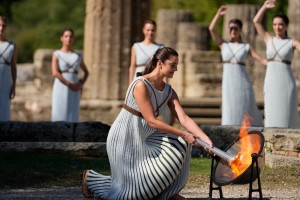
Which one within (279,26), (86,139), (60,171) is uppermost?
(279,26)

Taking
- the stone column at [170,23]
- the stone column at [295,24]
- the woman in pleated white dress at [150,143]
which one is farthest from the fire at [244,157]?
the stone column at [170,23]

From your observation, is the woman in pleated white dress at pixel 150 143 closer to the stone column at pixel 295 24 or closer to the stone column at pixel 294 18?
the stone column at pixel 295 24

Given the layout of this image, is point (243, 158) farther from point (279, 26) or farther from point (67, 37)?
point (67, 37)

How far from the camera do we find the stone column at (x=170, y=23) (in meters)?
36.4

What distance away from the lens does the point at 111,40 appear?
24.4m

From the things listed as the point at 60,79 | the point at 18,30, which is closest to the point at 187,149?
the point at 60,79

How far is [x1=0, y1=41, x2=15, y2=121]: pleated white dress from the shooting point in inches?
721

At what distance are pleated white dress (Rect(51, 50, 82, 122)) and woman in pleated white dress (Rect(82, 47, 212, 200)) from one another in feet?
25.6

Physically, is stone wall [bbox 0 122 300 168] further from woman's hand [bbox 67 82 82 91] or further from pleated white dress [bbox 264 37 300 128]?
woman's hand [bbox 67 82 82 91]

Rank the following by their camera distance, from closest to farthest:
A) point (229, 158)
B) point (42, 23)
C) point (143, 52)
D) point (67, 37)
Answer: point (229, 158) < point (143, 52) < point (67, 37) < point (42, 23)

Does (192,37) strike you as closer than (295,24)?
No

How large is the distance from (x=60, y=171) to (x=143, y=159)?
2.66 m

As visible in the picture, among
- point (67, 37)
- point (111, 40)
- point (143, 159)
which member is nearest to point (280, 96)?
Answer: point (67, 37)

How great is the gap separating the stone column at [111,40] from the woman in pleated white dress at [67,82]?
4.10m
